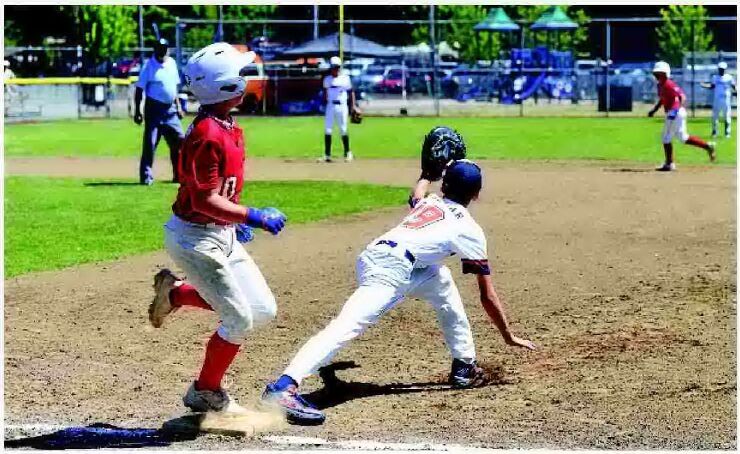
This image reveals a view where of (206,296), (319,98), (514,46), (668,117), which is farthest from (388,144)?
(514,46)

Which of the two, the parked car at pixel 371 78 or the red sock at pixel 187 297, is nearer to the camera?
the red sock at pixel 187 297

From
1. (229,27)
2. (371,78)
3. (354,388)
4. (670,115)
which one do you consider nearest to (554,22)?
(371,78)

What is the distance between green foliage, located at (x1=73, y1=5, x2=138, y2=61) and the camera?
51.8 m

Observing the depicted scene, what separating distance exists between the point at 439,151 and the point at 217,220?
178cm

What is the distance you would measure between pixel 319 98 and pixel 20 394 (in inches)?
1533

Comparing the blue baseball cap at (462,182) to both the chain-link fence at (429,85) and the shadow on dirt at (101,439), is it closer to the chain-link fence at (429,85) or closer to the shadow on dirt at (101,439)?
the shadow on dirt at (101,439)

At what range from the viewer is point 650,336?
9031mm

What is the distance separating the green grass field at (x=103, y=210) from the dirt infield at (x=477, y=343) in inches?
33.5

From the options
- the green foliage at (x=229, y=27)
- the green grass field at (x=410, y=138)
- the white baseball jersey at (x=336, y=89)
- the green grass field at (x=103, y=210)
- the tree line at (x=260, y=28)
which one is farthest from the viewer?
the green foliage at (x=229, y=27)

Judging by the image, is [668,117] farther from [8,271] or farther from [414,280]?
[414,280]

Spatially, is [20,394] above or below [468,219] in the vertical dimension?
below

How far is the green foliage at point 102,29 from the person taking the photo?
51.8 metres

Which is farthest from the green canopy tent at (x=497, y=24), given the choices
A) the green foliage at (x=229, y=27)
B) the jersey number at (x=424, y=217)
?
the jersey number at (x=424, y=217)

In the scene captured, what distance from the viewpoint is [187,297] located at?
6961 mm
